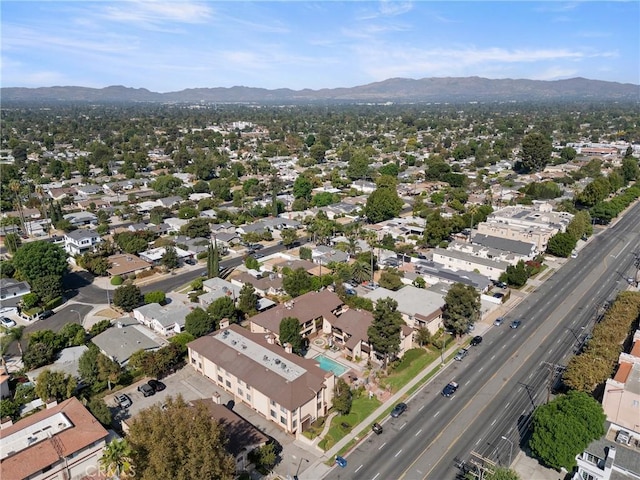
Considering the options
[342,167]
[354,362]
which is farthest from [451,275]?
[342,167]

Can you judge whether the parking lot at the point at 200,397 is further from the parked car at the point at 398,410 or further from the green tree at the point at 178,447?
the green tree at the point at 178,447

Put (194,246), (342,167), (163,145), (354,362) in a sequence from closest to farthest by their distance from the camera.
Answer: (354,362) → (194,246) → (342,167) → (163,145)

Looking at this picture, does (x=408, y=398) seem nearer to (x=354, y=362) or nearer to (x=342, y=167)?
(x=354, y=362)

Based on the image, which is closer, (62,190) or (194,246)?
(194,246)

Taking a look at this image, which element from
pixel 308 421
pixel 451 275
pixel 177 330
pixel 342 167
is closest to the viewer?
pixel 308 421

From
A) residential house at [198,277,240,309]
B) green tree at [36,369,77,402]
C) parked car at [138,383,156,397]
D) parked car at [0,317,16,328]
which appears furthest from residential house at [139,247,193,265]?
green tree at [36,369,77,402]

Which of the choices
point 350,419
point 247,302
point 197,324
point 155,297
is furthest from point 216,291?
point 350,419
